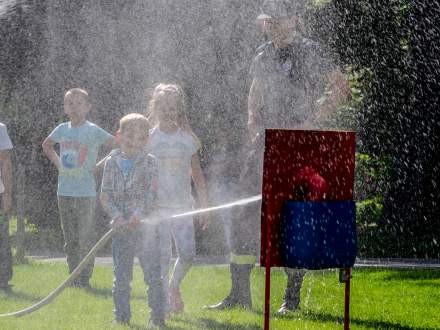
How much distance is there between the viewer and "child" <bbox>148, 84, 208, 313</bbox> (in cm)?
742

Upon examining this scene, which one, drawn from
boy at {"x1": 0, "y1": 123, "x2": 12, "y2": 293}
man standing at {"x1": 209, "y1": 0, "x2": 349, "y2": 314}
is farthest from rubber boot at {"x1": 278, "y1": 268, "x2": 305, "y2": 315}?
boy at {"x1": 0, "y1": 123, "x2": 12, "y2": 293}

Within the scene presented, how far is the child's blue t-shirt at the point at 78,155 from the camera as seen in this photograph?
8.80m

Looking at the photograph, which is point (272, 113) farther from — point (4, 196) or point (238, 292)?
point (4, 196)

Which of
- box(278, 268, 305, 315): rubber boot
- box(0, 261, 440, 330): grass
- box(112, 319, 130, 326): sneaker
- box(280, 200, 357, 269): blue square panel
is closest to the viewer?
box(280, 200, 357, 269): blue square panel

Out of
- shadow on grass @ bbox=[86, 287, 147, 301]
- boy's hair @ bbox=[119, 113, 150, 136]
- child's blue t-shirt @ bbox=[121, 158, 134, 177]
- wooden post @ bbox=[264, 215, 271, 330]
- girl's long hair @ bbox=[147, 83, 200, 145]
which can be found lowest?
shadow on grass @ bbox=[86, 287, 147, 301]

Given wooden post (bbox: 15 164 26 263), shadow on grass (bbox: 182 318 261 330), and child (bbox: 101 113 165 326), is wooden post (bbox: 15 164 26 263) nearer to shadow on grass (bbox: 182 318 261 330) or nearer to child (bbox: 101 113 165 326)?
child (bbox: 101 113 165 326)

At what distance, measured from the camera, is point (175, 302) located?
7.55 m

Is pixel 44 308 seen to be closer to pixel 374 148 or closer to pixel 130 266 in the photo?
pixel 130 266

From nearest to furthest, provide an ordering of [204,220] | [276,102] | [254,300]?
[276,102] < [204,220] < [254,300]

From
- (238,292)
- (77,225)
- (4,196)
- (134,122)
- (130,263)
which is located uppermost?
(134,122)

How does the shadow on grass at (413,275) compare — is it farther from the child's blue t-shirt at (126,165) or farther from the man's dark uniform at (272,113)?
the child's blue t-shirt at (126,165)

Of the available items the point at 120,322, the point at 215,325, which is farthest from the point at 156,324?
the point at 215,325

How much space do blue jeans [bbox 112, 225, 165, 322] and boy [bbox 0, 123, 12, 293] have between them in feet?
5.99

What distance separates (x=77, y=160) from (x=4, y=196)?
659 mm
